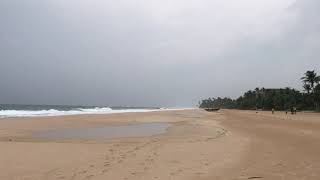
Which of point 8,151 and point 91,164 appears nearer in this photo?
point 91,164

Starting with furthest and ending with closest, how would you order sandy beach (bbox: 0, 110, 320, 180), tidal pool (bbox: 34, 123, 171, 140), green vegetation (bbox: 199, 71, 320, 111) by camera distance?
green vegetation (bbox: 199, 71, 320, 111)
tidal pool (bbox: 34, 123, 171, 140)
sandy beach (bbox: 0, 110, 320, 180)

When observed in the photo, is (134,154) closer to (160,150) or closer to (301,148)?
(160,150)

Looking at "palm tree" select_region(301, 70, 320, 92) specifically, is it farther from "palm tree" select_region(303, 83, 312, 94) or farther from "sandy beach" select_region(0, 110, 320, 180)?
"sandy beach" select_region(0, 110, 320, 180)

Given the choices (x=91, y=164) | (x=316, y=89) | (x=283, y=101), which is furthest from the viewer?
(x=283, y=101)

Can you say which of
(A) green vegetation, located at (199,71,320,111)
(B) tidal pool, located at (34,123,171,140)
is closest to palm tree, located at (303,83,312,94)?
(A) green vegetation, located at (199,71,320,111)

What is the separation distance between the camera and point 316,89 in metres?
102

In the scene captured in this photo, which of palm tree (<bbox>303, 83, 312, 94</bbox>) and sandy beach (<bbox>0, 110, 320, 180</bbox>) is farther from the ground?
palm tree (<bbox>303, 83, 312, 94</bbox>)

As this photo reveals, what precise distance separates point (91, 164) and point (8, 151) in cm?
403

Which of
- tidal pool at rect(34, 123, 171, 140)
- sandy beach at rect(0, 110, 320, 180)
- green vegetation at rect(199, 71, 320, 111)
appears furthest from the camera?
green vegetation at rect(199, 71, 320, 111)

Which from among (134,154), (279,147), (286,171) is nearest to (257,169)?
(286,171)

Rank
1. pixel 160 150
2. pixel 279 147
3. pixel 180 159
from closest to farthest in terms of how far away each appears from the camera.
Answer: pixel 180 159 < pixel 160 150 < pixel 279 147

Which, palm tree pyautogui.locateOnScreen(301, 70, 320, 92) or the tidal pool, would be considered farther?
palm tree pyautogui.locateOnScreen(301, 70, 320, 92)

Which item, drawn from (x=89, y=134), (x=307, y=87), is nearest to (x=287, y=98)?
(x=307, y=87)

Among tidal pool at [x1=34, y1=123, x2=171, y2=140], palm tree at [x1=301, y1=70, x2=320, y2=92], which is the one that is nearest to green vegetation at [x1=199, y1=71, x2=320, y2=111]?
palm tree at [x1=301, y1=70, x2=320, y2=92]
